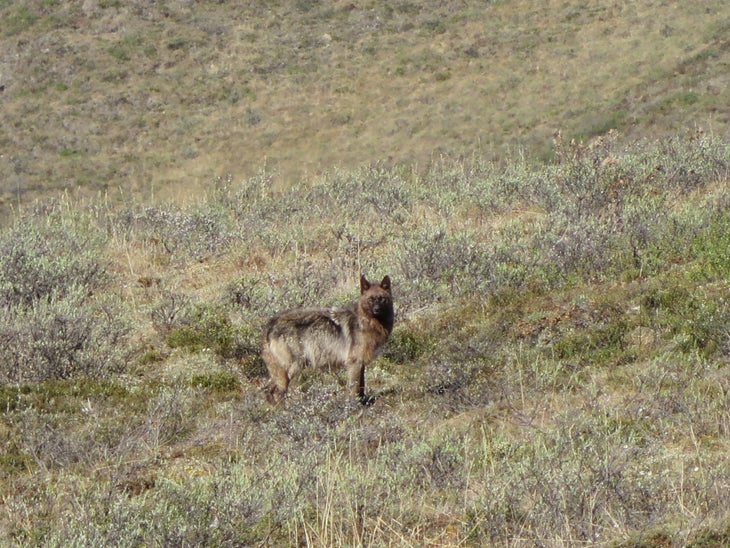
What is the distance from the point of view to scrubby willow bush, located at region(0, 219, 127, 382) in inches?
353

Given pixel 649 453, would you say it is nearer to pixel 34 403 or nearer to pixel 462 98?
pixel 34 403

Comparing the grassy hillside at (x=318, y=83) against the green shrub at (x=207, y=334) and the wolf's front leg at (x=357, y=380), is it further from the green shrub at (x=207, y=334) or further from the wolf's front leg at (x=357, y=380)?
the wolf's front leg at (x=357, y=380)

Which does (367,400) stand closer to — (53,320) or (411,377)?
(411,377)

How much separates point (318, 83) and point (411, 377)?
4116cm

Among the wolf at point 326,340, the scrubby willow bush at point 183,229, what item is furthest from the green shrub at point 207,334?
the scrubby willow bush at point 183,229

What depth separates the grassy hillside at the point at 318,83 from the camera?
3853 cm

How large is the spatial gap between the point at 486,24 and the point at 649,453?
155ft

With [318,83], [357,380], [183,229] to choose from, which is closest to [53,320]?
[357,380]

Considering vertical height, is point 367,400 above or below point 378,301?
below

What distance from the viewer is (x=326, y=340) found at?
8164mm

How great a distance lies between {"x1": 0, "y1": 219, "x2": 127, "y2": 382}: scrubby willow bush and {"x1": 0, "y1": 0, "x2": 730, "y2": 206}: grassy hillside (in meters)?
23.9

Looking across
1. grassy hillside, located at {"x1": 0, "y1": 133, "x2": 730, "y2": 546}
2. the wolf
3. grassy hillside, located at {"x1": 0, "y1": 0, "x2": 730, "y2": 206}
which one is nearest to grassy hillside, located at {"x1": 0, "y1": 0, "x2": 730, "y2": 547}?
grassy hillside, located at {"x1": 0, "y1": 133, "x2": 730, "y2": 546}

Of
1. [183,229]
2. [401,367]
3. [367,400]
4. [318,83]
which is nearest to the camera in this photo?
[367,400]

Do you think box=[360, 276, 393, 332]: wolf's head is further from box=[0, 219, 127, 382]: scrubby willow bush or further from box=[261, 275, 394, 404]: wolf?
box=[0, 219, 127, 382]: scrubby willow bush
